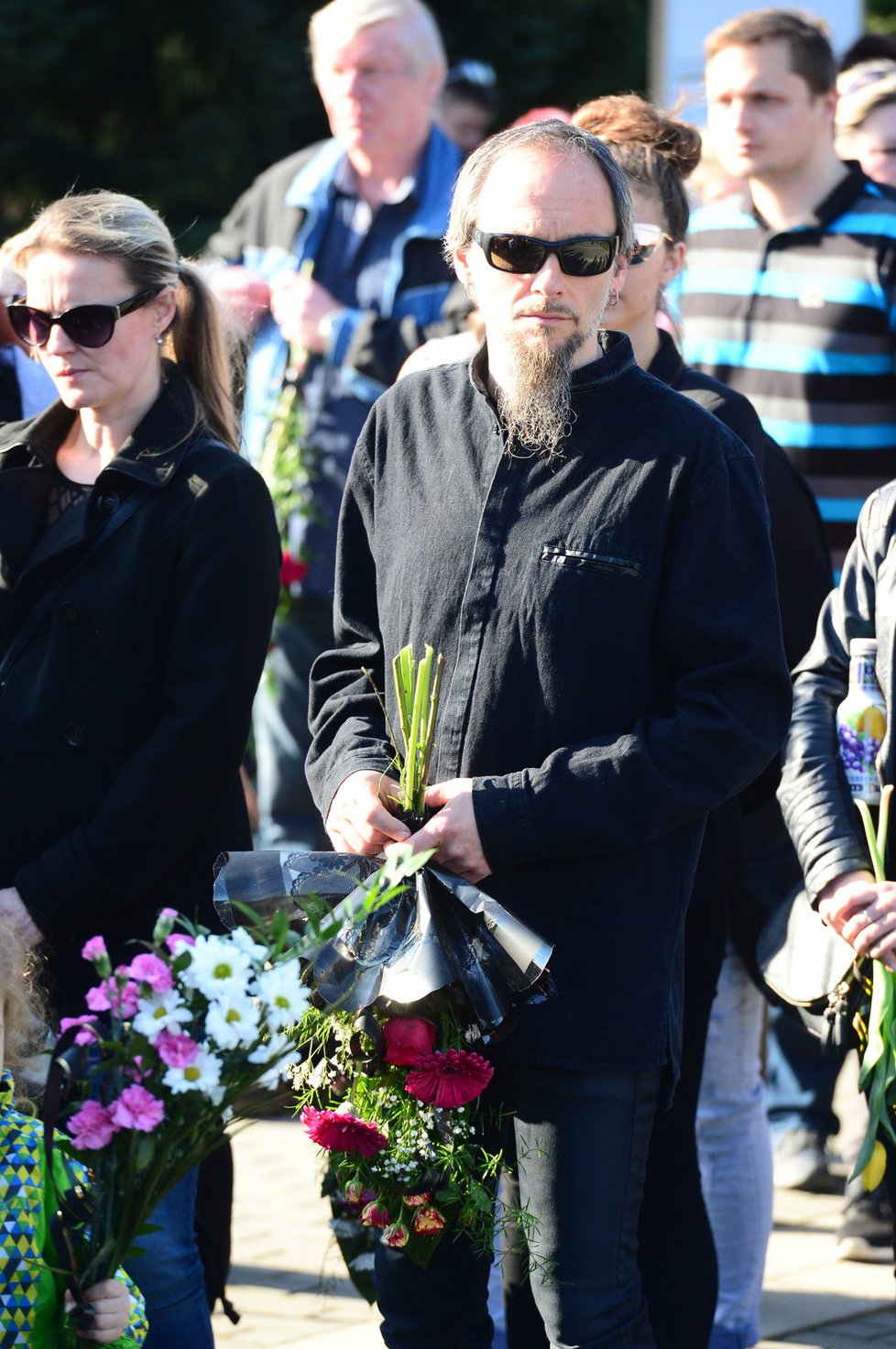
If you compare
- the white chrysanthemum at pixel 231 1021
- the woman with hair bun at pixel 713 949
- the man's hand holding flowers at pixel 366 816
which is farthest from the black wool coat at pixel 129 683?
the white chrysanthemum at pixel 231 1021

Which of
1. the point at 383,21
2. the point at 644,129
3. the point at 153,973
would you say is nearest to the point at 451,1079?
the point at 153,973

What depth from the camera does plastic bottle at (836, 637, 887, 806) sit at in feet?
11.3

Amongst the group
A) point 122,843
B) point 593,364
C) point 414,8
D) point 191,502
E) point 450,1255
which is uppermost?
point 414,8

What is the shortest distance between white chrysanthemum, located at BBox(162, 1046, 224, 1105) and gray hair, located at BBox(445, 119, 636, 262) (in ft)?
4.29

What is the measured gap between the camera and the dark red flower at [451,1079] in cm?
279

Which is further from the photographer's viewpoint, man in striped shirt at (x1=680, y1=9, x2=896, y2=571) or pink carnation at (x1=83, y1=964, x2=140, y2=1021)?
man in striped shirt at (x1=680, y1=9, x2=896, y2=571)

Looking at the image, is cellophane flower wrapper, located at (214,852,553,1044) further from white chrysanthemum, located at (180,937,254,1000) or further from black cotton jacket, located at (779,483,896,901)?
black cotton jacket, located at (779,483,896,901)

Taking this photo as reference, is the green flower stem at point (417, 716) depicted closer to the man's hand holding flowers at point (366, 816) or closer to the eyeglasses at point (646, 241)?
the man's hand holding flowers at point (366, 816)

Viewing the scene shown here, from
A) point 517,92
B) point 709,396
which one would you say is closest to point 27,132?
point 517,92

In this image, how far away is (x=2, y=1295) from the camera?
8.53 ft

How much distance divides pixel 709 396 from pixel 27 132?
10.6m

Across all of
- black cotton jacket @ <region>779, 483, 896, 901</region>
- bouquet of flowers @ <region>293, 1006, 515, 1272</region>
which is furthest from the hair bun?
bouquet of flowers @ <region>293, 1006, 515, 1272</region>

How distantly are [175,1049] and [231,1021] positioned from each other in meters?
0.07

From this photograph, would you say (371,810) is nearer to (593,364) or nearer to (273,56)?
(593,364)
